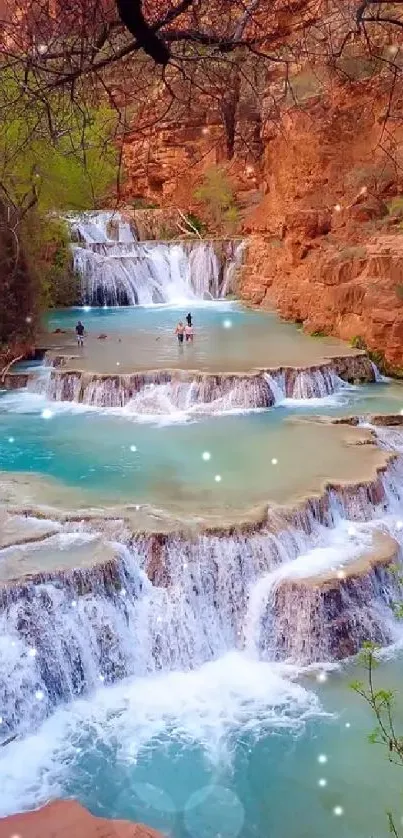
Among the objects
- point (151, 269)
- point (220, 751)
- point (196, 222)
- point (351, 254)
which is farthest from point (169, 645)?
point (196, 222)

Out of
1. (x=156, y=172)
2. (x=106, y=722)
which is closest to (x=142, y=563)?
(x=106, y=722)

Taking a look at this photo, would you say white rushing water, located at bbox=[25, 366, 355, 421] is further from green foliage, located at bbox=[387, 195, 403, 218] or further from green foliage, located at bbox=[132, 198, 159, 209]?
green foliage, located at bbox=[132, 198, 159, 209]

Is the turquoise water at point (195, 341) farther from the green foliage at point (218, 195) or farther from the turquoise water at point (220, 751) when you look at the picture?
the green foliage at point (218, 195)

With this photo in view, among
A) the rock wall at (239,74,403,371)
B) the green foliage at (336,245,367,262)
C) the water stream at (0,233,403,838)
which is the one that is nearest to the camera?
→ the water stream at (0,233,403,838)

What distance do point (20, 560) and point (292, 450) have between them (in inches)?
154

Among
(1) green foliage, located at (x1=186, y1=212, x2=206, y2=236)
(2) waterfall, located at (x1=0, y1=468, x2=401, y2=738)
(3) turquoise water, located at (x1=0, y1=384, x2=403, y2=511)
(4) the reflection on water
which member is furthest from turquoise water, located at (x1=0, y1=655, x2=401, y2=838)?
(1) green foliage, located at (x1=186, y1=212, x2=206, y2=236)

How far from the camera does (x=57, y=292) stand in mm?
20531

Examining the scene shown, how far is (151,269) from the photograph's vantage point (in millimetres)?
21797

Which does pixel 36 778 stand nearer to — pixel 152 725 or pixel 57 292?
pixel 152 725

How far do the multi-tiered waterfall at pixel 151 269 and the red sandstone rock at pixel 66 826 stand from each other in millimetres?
17357

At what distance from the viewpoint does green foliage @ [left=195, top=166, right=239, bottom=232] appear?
26.3 m

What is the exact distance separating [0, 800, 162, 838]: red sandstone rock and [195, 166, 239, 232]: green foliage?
2282 cm

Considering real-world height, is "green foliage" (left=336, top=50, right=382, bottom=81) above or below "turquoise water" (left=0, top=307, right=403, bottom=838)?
above

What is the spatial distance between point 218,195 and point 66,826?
23.7 meters
